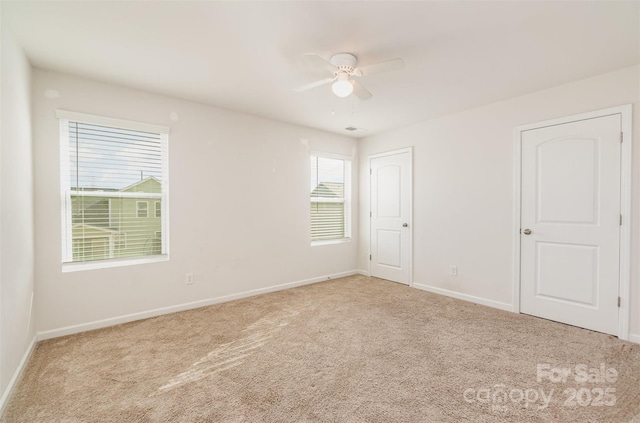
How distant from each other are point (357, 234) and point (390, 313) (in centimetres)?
207

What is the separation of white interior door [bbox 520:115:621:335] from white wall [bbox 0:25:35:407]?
4520 mm

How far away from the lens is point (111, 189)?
300 cm

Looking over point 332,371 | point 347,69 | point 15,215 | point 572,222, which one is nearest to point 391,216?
point 572,222

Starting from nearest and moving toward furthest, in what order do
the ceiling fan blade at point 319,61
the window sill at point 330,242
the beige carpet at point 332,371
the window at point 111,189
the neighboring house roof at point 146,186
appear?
1. the beige carpet at point 332,371
2. the ceiling fan blade at point 319,61
3. the window at point 111,189
4. the neighboring house roof at point 146,186
5. the window sill at point 330,242

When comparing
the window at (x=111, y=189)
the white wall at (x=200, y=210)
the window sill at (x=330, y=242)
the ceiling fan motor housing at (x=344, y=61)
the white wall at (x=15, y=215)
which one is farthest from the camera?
the window sill at (x=330, y=242)

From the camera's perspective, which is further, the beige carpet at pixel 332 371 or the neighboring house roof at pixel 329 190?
the neighboring house roof at pixel 329 190

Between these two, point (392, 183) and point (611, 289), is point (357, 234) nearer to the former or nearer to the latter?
point (392, 183)

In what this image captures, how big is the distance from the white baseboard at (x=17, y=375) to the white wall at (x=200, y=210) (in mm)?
254

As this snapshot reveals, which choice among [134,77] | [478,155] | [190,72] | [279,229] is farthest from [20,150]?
[478,155]

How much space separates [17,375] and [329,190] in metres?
3.99

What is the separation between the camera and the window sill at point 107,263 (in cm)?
280

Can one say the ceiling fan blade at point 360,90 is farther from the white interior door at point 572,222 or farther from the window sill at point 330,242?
the window sill at point 330,242

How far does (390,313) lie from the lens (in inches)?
130

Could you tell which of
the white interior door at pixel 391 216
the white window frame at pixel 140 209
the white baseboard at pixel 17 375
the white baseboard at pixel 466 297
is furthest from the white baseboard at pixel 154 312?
the white baseboard at pixel 466 297
